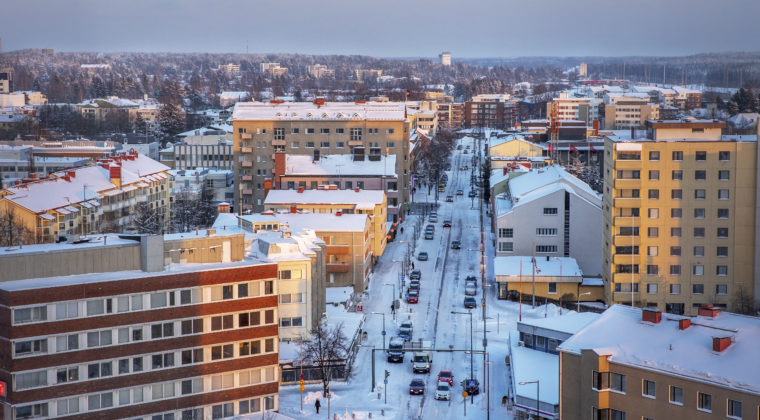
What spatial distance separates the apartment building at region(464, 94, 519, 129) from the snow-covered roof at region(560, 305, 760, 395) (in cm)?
11567

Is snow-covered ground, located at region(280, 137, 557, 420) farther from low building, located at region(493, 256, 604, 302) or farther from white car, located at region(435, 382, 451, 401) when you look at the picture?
low building, located at region(493, 256, 604, 302)

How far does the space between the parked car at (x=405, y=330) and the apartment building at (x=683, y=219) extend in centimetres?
866

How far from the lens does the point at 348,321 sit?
113 ft

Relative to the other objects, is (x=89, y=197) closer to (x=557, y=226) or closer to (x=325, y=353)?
(x=557, y=226)

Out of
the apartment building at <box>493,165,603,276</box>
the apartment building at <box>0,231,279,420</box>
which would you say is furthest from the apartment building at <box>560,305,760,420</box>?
the apartment building at <box>493,165,603,276</box>

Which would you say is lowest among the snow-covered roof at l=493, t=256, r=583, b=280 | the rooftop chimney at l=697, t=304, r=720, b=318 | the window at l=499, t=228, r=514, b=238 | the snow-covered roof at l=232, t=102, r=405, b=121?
the snow-covered roof at l=493, t=256, r=583, b=280

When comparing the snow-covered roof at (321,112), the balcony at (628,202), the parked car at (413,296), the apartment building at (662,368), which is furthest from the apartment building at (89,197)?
the apartment building at (662,368)

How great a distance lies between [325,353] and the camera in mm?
30031

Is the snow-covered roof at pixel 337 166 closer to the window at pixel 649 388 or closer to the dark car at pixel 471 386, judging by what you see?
the dark car at pixel 471 386

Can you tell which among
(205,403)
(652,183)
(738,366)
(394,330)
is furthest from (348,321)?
(738,366)

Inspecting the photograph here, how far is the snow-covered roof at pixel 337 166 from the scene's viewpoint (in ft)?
182

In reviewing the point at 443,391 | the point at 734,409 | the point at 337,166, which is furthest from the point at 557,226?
the point at 734,409

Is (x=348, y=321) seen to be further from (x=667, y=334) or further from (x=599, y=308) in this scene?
(x=667, y=334)

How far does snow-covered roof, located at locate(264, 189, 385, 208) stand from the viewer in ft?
153
